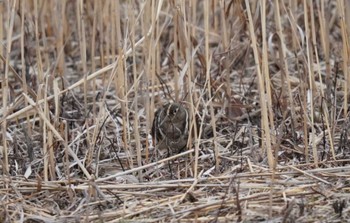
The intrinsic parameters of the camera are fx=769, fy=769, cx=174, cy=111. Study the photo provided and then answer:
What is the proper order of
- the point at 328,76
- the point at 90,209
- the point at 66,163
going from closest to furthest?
the point at 90,209
the point at 66,163
the point at 328,76

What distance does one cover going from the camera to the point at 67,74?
4.77m

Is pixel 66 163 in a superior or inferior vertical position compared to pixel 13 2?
inferior

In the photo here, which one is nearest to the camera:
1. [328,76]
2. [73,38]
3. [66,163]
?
[66,163]

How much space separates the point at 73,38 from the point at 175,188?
2.90m

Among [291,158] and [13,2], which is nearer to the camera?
[13,2]

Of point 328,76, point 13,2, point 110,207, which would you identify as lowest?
point 110,207

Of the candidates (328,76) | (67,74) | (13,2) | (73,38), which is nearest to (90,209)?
(13,2)

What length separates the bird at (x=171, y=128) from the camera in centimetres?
324

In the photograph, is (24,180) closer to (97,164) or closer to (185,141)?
(97,164)

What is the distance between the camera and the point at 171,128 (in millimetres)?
3252

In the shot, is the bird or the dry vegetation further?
the bird

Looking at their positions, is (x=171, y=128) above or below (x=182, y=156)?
above

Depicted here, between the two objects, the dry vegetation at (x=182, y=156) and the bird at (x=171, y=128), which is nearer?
the dry vegetation at (x=182, y=156)

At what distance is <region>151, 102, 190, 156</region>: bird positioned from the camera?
324 centimetres
